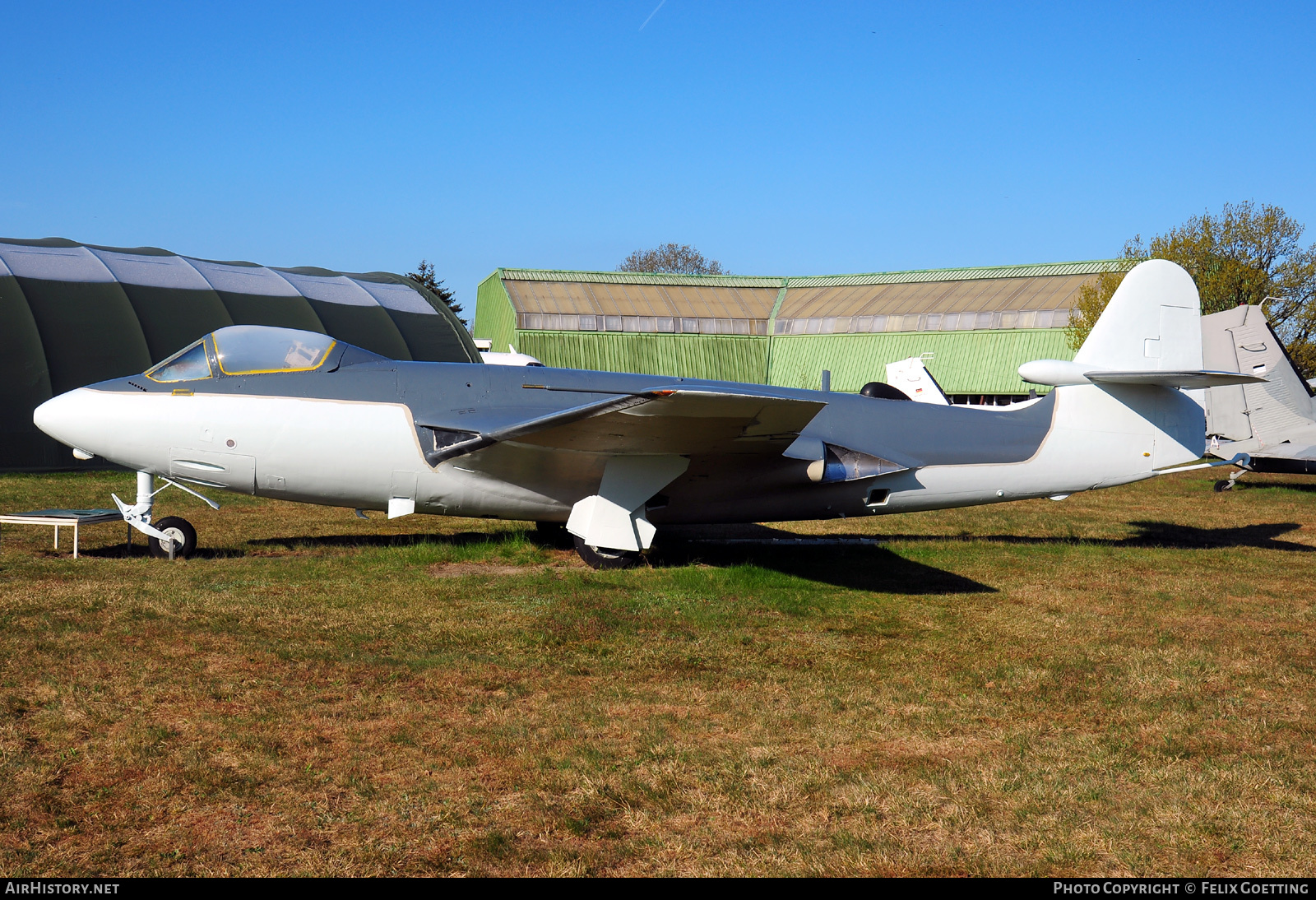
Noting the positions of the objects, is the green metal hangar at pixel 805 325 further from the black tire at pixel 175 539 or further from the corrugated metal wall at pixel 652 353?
the black tire at pixel 175 539

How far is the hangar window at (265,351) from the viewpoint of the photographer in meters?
10.3

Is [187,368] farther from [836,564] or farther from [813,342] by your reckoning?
[813,342]

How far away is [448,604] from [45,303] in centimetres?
1976

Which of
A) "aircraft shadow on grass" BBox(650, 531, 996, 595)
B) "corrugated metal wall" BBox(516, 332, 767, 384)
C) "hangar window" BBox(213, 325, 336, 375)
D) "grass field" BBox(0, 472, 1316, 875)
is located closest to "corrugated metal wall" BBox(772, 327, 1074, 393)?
"corrugated metal wall" BBox(516, 332, 767, 384)

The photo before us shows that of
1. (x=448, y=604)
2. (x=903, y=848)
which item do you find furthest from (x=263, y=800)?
(x=448, y=604)

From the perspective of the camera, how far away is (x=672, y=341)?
46750 millimetres

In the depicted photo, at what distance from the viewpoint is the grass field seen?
3988 millimetres

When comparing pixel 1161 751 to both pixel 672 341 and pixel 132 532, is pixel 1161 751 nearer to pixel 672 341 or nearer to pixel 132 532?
pixel 132 532

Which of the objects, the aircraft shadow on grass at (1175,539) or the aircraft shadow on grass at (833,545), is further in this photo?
the aircraft shadow on grass at (1175,539)

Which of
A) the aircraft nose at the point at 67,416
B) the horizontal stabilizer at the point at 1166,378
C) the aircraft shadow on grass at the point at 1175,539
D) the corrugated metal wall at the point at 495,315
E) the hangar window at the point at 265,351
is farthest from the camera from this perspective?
the corrugated metal wall at the point at 495,315

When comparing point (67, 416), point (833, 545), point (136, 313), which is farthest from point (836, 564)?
point (136, 313)

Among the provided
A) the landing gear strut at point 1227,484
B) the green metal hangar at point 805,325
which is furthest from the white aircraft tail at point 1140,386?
the green metal hangar at point 805,325

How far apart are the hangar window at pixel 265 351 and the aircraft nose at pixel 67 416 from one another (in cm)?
154

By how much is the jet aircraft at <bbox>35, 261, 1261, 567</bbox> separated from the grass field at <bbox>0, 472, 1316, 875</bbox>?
86 centimetres
